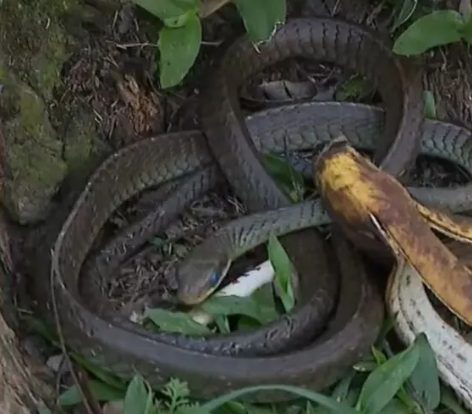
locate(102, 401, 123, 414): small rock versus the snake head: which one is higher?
the snake head

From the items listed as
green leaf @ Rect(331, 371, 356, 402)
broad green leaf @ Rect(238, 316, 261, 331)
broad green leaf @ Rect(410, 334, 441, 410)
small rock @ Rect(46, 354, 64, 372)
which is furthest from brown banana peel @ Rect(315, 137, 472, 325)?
small rock @ Rect(46, 354, 64, 372)

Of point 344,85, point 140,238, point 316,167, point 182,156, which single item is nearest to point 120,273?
point 140,238

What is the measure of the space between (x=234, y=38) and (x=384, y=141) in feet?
2.50

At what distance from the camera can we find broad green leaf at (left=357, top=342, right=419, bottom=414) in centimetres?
404

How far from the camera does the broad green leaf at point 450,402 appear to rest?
4195 mm

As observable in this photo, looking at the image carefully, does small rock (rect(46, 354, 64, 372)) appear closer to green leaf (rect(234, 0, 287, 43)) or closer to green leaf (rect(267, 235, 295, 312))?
green leaf (rect(267, 235, 295, 312))

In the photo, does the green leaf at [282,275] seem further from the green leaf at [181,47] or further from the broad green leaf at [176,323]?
the green leaf at [181,47]

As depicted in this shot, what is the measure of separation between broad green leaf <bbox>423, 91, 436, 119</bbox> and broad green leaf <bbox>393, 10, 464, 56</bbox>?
1.71 ft

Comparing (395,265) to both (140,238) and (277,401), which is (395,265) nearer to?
(277,401)

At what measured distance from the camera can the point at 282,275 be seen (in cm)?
444

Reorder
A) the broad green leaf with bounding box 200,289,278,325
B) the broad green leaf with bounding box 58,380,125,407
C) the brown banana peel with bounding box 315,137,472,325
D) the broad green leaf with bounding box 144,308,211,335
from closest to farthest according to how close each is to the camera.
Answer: the brown banana peel with bounding box 315,137,472,325, the broad green leaf with bounding box 58,380,125,407, the broad green leaf with bounding box 144,308,211,335, the broad green leaf with bounding box 200,289,278,325

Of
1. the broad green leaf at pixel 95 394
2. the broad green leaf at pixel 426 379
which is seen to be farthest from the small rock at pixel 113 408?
the broad green leaf at pixel 426 379

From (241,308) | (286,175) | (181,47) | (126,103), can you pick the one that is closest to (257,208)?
(286,175)

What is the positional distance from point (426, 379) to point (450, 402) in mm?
152
